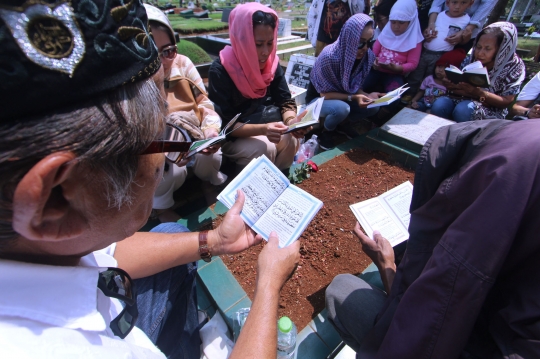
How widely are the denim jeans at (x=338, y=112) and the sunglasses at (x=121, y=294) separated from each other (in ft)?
10.9

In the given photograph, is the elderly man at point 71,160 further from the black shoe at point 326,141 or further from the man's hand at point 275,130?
the black shoe at point 326,141

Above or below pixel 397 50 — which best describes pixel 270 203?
below

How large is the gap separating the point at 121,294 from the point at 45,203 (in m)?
0.51

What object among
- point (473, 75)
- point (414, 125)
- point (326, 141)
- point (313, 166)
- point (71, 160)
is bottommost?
point (326, 141)

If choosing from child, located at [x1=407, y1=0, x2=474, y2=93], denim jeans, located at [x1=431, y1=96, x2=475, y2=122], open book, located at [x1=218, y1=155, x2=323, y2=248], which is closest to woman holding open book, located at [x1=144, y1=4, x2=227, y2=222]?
open book, located at [x1=218, y1=155, x2=323, y2=248]

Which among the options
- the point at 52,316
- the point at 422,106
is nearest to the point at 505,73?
the point at 422,106

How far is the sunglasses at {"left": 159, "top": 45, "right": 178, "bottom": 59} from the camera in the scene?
222 cm

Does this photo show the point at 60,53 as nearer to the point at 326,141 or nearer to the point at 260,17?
the point at 260,17

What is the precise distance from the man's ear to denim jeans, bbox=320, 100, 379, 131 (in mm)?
3489

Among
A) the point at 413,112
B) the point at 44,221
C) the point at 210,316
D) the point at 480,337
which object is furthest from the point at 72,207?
the point at 413,112

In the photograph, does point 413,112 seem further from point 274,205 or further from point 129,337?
point 129,337

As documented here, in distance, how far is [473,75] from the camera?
10.8 feet

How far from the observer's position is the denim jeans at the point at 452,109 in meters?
3.55

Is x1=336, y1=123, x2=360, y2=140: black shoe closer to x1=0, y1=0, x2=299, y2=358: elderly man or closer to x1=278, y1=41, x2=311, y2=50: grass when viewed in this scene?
x1=0, y1=0, x2=299, y2=358: elderly man
